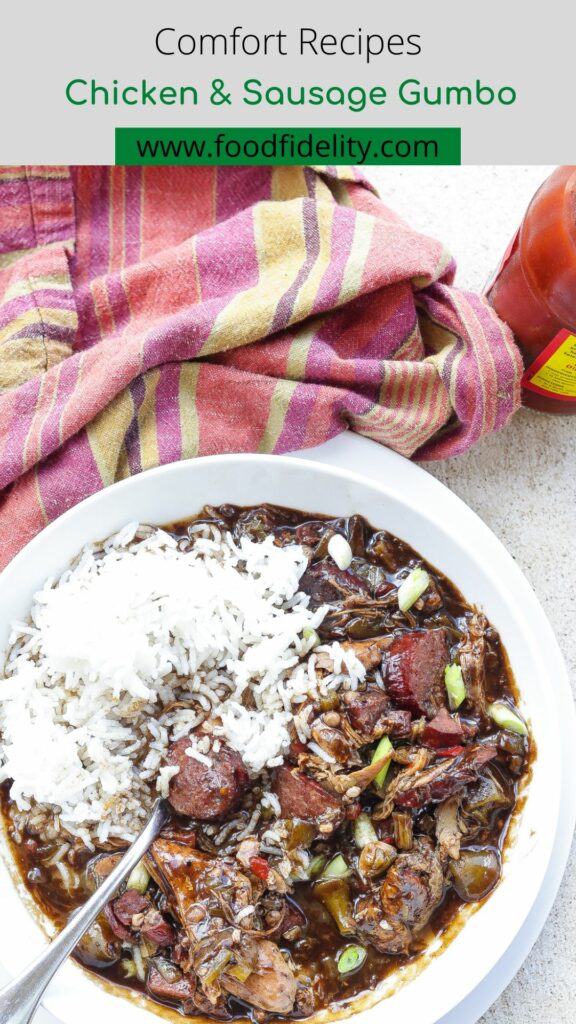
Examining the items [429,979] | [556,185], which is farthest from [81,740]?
[556,185]

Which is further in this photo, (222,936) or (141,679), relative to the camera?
(141,679)

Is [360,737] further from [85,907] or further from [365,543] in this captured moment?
[85,907]

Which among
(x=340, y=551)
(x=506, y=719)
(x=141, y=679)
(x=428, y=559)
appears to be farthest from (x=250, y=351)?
(x=506, y=719)

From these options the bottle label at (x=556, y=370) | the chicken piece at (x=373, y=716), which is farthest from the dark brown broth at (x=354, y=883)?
the bottle label at (x=556, y=370)

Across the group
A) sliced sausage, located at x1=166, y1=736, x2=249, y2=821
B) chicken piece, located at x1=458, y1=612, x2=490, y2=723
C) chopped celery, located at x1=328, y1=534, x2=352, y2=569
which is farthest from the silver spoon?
chicken piece, located at x1=458, y1=612, x2=490, y2=723

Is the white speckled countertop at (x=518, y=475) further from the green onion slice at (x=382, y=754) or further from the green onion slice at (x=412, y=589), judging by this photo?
the green onion slice at (x=382, y=754)

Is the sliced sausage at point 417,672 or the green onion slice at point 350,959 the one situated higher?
the sliced sausage at point 417,672

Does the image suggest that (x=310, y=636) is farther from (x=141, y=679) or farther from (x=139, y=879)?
(x=139, y=879)
